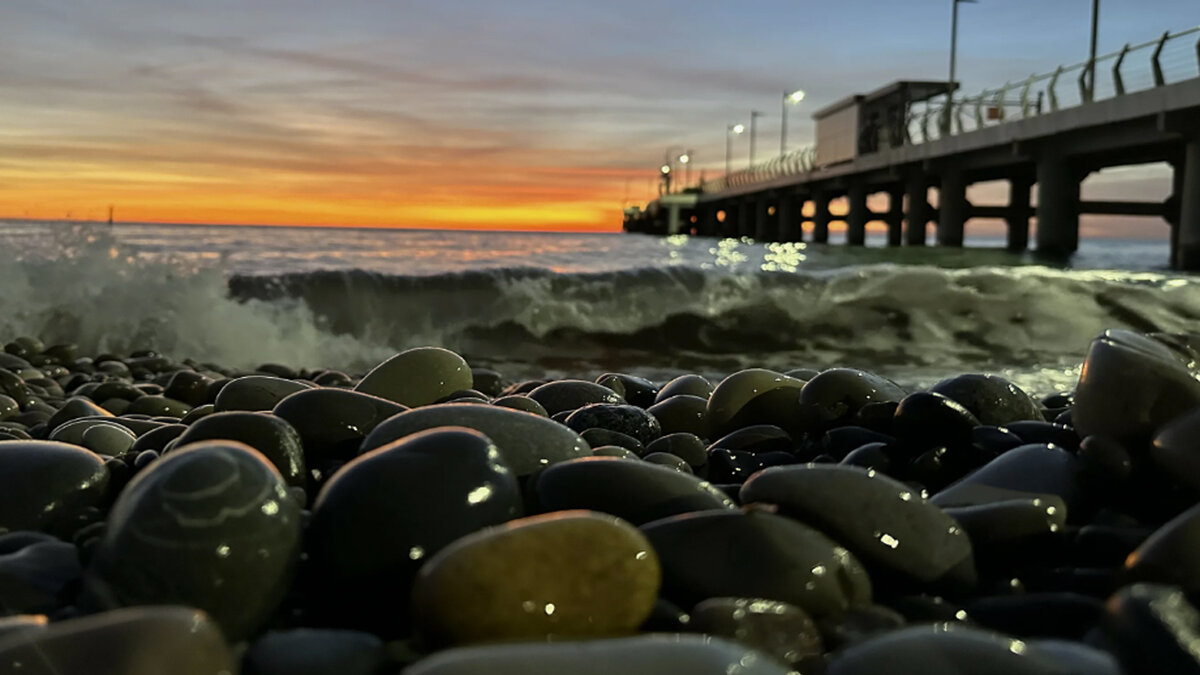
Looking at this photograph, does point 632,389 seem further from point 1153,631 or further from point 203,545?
point 1153,631

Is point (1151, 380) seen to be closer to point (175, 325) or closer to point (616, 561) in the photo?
point (616, 561)

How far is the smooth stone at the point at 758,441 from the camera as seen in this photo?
2.88 meters

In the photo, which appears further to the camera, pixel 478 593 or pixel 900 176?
pixel 900 176

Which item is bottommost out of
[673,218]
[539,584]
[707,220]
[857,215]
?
[539,584]

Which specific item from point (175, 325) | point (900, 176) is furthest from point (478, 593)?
point (900, 176)

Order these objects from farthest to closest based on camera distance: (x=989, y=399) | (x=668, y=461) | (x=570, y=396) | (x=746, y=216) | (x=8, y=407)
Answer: (x=746, y=216), (x=8, y=407), (x=570, y=396), (x=989, y=399), (x=668, y=461)

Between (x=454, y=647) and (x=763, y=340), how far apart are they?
999 cm

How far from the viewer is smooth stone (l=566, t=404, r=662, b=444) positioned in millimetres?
2887

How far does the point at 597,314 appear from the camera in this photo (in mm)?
11609

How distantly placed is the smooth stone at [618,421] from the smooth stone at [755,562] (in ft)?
3.93

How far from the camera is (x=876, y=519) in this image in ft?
5.70

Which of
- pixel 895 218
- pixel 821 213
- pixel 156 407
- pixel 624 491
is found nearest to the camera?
pixel 624 491

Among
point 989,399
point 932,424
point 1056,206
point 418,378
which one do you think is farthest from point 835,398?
point 1056,206

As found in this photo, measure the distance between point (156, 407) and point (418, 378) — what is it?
2.07 m
